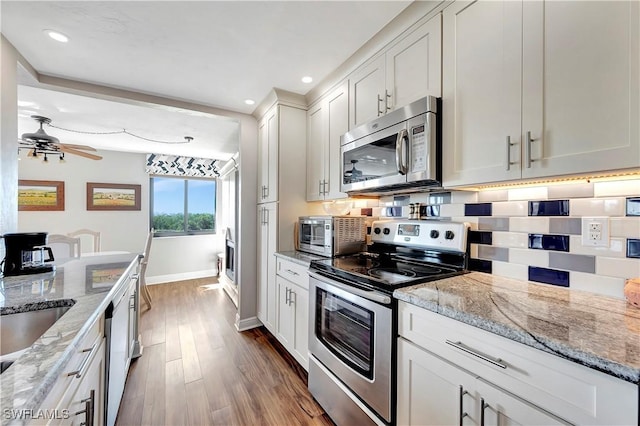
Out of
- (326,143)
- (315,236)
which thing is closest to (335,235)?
(315,236)

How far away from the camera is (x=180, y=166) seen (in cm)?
518

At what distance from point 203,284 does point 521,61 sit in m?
5.11

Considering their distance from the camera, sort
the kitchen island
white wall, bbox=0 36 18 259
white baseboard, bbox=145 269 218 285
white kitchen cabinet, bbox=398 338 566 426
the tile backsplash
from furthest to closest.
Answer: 1. white baseboard, bbox=145 269 218 285
2. white wall, bbox=0 36 18 259
3. the tile backsplash
4. white kitchen cabinet, bbox=398 338 566 426
5. the kitchen island

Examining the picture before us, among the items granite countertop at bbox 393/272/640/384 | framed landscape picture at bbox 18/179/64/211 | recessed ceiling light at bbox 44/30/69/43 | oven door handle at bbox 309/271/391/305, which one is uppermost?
recessed ceiling light at bbox 44/30/69/43

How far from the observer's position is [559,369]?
29.3 inches

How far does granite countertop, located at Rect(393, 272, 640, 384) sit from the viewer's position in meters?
0.68

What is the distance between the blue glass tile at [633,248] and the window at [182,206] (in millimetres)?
5703

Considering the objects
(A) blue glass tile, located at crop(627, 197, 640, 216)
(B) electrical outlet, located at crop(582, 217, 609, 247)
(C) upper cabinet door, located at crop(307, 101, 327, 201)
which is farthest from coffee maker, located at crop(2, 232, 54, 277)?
(A) blue glass tile, located at crop(627, 197, 640, 216)

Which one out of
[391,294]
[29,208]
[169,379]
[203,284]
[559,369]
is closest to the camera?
[559,369]

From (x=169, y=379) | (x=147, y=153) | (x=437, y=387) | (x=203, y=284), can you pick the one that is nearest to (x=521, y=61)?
(x=437, y=387)

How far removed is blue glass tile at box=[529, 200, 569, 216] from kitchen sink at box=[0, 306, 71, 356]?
7.11 ft

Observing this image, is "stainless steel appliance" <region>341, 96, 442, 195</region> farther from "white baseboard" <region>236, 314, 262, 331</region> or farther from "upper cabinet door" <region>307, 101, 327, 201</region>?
"white baseboard" <region>236, 314, 262, 331</region>

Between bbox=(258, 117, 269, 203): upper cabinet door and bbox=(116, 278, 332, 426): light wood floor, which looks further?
bbox=(258, 117, 269, 203): upper cabinet door

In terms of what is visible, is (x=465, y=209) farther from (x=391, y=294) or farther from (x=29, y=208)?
(x=29, y=208)
